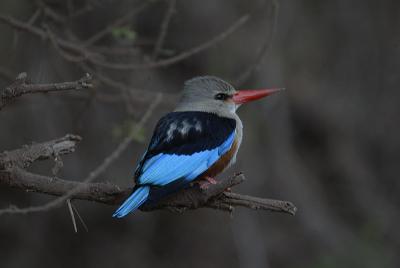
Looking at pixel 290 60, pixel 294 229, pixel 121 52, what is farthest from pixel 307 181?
pixel 121 52

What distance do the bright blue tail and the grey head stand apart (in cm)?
123

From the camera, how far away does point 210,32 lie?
741 centimetres

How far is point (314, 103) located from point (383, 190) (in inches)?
47.0

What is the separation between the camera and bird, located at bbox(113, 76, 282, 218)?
3.49m

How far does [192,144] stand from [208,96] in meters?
0.71

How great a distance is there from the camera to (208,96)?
461cm

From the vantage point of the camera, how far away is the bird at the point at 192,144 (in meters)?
3.49

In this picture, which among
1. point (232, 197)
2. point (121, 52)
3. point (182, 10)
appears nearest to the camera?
point (232, 197)

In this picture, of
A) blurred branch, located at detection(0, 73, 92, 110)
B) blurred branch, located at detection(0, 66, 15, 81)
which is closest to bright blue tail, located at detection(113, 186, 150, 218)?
blurred branch, located at detection(0, 73, 92, 110)

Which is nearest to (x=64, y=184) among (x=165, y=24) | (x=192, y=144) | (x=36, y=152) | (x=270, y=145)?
(x=36, y=152)

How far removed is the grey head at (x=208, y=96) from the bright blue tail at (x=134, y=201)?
1.23 metres

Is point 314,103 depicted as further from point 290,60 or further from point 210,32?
point 210,32

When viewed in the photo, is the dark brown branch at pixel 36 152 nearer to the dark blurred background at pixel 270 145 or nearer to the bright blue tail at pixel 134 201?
the bright blue tail at pixel 134 201

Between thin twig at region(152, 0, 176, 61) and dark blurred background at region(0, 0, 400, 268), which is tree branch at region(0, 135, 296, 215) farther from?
dark blurred background at region(0, 0, 400, 268)
